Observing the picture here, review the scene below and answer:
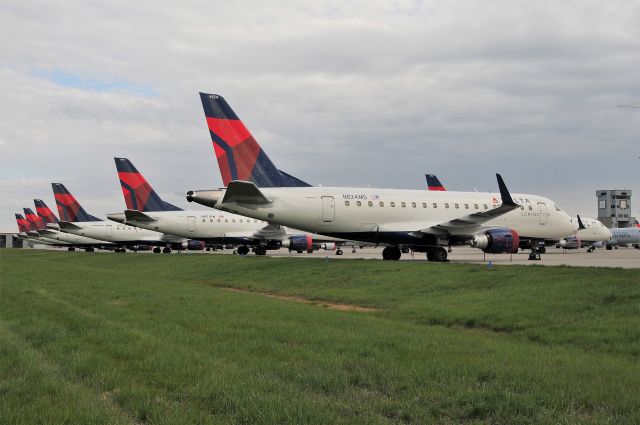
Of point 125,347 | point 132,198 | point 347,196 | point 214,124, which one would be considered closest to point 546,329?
point 125,347

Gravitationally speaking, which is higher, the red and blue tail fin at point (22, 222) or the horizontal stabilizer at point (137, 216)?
the red and blue tail fin at point (22, 222)

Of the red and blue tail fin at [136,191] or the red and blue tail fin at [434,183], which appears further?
the red and blue tail fin at [434,183]

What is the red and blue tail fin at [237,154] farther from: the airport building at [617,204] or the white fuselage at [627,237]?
the airport building at [617,204]

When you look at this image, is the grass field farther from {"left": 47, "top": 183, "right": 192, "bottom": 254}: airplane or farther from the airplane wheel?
{"left": 47, "top": 183, "right": 192, "bottom": 254}: airplane

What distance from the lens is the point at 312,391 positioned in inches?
282

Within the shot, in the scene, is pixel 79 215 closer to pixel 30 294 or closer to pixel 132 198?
pixel 132 198

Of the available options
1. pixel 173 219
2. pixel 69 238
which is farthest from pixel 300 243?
pixel 69 238

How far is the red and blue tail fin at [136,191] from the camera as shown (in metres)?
65.1

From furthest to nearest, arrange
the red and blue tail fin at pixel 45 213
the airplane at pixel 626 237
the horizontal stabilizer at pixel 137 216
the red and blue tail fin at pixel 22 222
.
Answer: the red and blue tail fin at pixel 22 222, the red and blue tail fin at pixel 45 213, the airplane at pixel 626 237, the horizontal stabilizer at pixel 137 216

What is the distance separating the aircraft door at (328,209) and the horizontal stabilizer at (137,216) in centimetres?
3280

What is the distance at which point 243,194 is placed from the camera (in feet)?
95.5

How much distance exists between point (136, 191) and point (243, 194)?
39264 mm

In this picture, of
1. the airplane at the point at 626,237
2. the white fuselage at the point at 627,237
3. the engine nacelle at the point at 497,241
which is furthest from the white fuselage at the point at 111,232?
the white fuselage at the point at 627,237

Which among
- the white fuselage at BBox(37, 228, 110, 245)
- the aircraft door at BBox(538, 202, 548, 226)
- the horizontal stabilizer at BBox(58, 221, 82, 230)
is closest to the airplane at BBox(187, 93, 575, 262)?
the aircraft door at BBox(538, 202, 548, 226)
